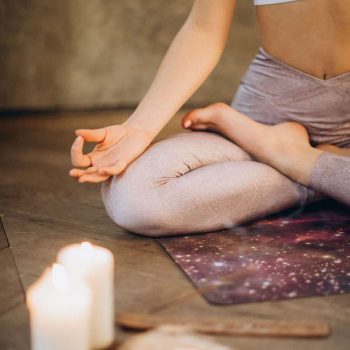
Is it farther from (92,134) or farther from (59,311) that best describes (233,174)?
(59,311)

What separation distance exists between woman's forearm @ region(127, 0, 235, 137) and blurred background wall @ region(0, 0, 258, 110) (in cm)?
170

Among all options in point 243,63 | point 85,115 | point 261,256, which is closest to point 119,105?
point 85,115

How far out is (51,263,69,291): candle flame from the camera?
833 millimetres

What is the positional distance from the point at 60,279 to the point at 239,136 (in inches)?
30.6

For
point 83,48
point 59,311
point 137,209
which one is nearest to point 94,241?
point 137,209

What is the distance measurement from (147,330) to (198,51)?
0.74 m

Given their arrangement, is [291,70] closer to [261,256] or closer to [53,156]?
[261,256]

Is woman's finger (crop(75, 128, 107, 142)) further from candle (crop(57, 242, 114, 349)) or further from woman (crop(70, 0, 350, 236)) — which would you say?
candle (crop(57, 242, 114, 349))

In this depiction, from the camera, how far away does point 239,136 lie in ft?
4.99

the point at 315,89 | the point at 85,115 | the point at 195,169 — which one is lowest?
the point at 85,115

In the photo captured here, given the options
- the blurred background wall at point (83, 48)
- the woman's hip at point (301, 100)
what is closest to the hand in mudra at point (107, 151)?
the woman's hip at point (301, 100)

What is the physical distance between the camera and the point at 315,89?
5.01ft

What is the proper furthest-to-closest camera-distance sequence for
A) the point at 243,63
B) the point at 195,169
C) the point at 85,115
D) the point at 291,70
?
1. the point at 243,63
2. the point at 85,115
3. the point at 291,70
4. the point at 195,169

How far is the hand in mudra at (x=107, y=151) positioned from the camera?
1.29m
